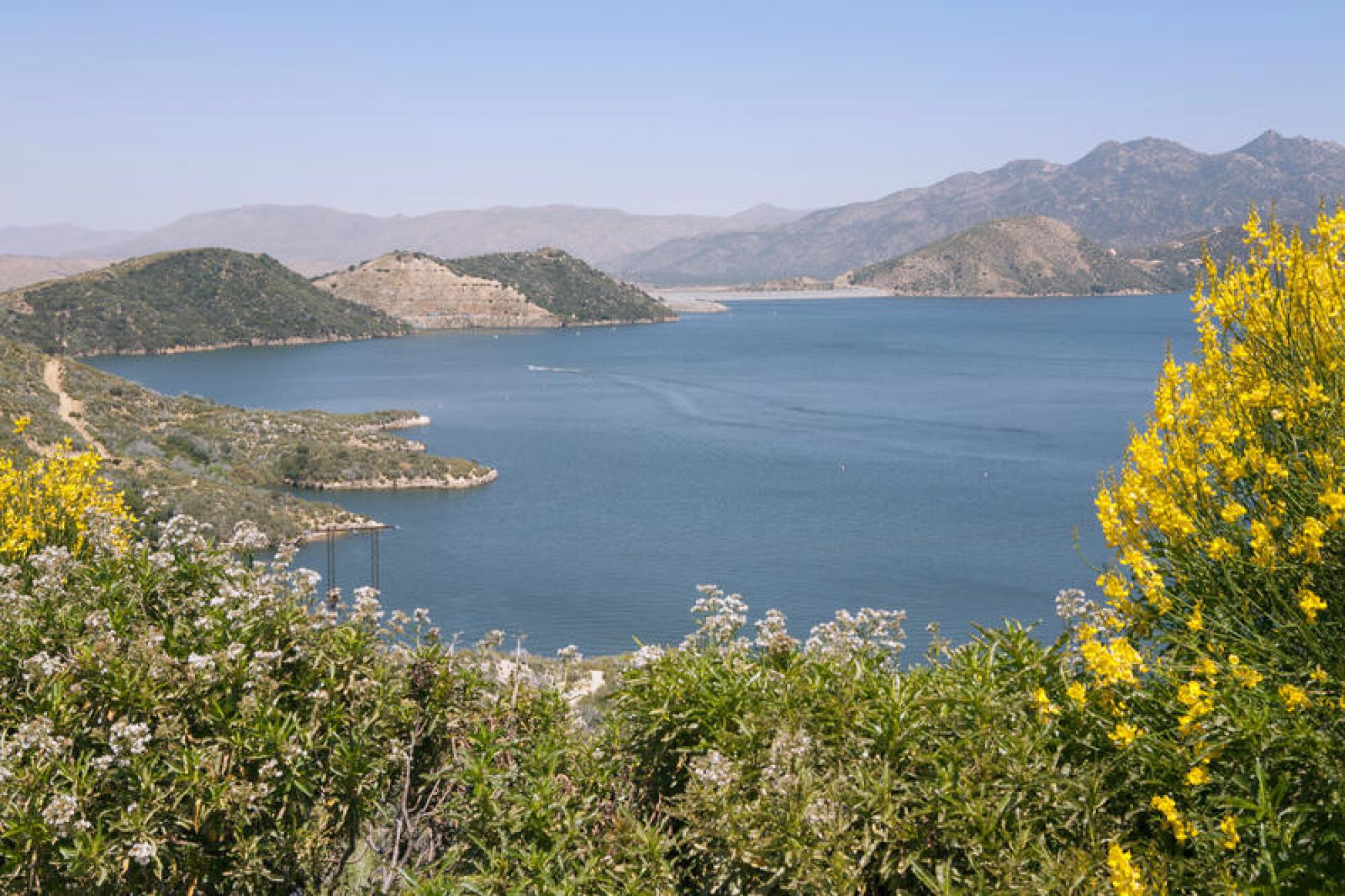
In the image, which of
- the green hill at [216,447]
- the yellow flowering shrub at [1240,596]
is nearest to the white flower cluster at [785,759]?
the yellow flowering shrub at [1240,596]

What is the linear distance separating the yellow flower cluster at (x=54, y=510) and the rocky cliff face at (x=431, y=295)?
545ft

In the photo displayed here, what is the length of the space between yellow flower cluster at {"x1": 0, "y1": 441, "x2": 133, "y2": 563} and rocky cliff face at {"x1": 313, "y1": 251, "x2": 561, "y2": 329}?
16618cm

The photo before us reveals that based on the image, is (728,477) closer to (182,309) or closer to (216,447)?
(216,447)

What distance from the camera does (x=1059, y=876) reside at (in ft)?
16.2

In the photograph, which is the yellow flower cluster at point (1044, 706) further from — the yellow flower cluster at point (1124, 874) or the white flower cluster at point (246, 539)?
the white flower cluster at point (246, 539)

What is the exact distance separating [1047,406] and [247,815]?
8326 cm

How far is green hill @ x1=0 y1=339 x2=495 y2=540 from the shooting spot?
48.5 metres

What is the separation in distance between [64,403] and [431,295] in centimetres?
12115

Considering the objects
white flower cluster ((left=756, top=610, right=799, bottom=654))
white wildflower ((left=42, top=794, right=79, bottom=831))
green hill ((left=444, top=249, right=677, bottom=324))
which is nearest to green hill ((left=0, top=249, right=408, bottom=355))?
green hill ((left=444, top=249, right=677, bottom=324))

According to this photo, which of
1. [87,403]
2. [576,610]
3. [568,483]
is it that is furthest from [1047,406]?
[87,403]

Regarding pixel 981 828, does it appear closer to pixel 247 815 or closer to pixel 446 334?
pixel 247 815

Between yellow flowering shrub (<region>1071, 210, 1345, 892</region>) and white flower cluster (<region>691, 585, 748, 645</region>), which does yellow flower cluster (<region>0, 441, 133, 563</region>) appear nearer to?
white flower cluster (<region>691, 585, 748, 645</region>)

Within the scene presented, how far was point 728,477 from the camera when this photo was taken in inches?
2345

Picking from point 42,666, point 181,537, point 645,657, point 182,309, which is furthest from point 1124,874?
point 182,309
